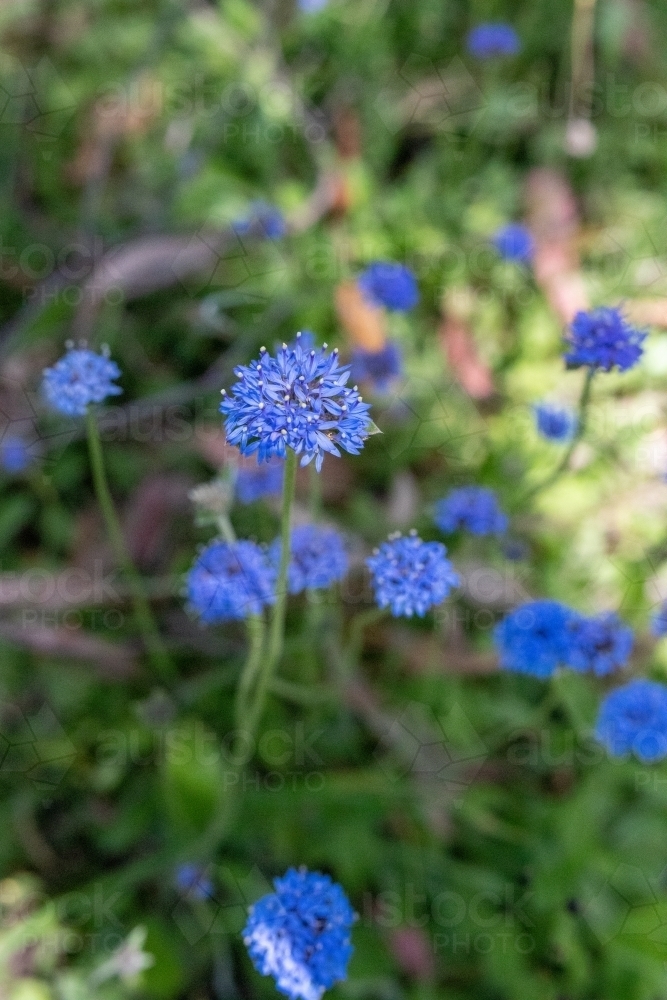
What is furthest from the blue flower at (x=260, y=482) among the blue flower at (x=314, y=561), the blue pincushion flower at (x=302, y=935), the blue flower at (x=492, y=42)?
the blue flower at (x=492, y=42)

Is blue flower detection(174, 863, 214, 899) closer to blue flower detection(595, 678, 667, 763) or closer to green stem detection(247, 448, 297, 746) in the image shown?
green stem detection(247, 448, 297, 746)

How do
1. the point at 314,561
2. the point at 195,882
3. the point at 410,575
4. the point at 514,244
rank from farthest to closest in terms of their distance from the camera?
the point at 514,244
the point at 195,882
the point at 314,561
the point at 410,575

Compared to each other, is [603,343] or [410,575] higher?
[603,343]

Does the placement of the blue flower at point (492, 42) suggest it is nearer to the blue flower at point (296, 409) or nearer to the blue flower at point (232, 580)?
the blue flower at point (232, 580)

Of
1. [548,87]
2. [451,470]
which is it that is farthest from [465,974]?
[548,87]

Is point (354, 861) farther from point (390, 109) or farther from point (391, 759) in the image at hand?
point (390, 109)

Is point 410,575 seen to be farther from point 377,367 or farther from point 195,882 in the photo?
point 377,367

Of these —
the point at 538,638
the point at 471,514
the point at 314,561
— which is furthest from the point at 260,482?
the point at 538,638

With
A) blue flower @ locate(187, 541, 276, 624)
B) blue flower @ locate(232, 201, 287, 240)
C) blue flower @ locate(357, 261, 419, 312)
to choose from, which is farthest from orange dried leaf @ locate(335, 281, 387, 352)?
blue flower @ locate(187, 541, 276, 624)
